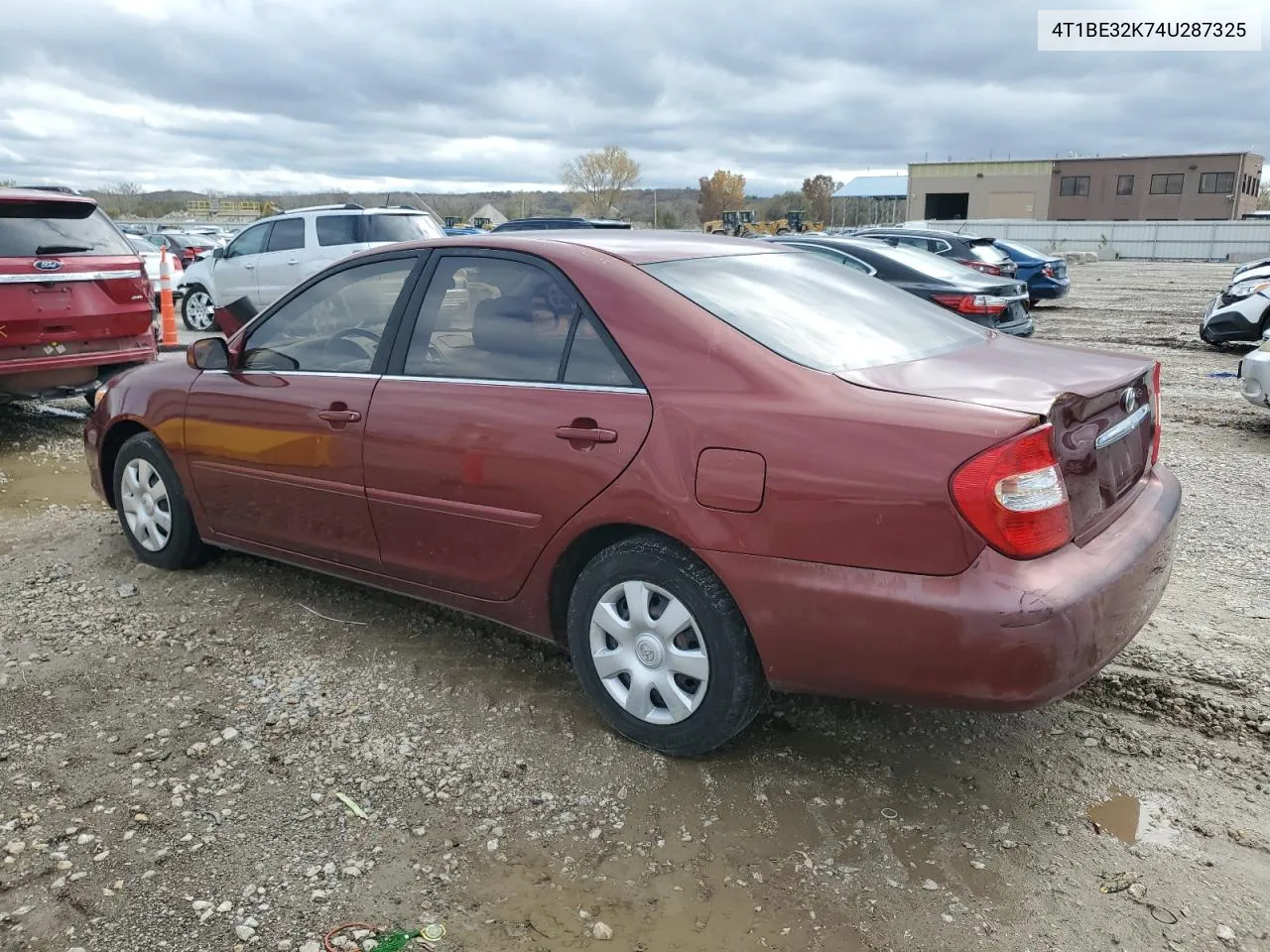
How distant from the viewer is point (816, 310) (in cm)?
332

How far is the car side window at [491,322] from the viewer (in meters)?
3.33

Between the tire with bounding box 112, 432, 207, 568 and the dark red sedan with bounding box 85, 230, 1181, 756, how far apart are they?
569mm

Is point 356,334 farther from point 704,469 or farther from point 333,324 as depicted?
point 704,469

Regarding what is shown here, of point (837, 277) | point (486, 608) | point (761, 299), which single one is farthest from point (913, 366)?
point (486, 608)

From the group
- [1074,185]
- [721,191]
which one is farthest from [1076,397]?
[721,191]

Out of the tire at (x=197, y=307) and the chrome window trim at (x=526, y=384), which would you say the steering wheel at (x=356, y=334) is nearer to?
the chrome window trim at (x=526, y=384)

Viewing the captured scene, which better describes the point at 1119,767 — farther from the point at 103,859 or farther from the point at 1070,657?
the point at 103,859

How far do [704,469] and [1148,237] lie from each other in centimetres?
4397

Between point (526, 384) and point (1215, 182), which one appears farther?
point (1215, 182)

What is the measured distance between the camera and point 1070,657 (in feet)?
8.43

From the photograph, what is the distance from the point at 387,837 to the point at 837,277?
97.7 inches

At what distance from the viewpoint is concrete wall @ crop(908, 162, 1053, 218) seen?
69.1 meters

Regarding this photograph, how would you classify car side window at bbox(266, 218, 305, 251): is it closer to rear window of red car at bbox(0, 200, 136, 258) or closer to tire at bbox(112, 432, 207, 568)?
rear window of red car at bbox(0, 200, 136, 258)

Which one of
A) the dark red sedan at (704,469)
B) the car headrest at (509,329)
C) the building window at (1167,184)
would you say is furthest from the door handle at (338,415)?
the building window at (1167,184)
